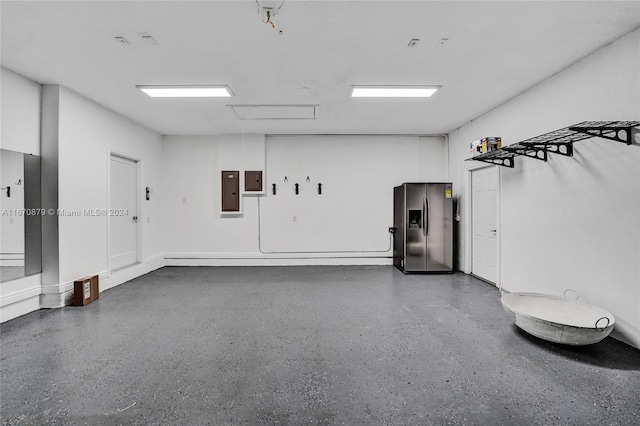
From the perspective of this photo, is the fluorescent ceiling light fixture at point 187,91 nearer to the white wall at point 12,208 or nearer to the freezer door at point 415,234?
the white wall at point 12,208

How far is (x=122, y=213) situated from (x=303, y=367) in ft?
14.3

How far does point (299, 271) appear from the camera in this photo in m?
5.45

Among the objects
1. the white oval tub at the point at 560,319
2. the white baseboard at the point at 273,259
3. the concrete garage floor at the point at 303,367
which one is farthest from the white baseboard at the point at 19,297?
the white oval tub at the point at 560,319

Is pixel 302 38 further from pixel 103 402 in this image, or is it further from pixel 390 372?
pixel 103 402

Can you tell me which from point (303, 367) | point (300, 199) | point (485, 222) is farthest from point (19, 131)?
point (485, 222)

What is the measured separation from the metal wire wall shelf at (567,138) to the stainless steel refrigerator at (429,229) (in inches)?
46.1

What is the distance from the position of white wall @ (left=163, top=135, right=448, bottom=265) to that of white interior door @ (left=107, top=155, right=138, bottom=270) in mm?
807

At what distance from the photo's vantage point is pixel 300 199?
19.7ft

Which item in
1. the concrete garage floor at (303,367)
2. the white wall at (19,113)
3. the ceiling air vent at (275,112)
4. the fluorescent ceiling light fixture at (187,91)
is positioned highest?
the ceiling air vent at (275,112)

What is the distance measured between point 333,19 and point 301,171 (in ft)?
12.5

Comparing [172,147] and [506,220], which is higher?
[172,147]

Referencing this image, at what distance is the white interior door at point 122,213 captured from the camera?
183 inches

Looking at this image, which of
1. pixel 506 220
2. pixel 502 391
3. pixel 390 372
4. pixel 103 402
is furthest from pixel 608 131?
pixel 103 402

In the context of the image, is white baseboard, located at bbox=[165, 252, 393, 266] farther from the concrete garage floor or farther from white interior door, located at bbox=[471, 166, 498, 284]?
the concrete garage floor
